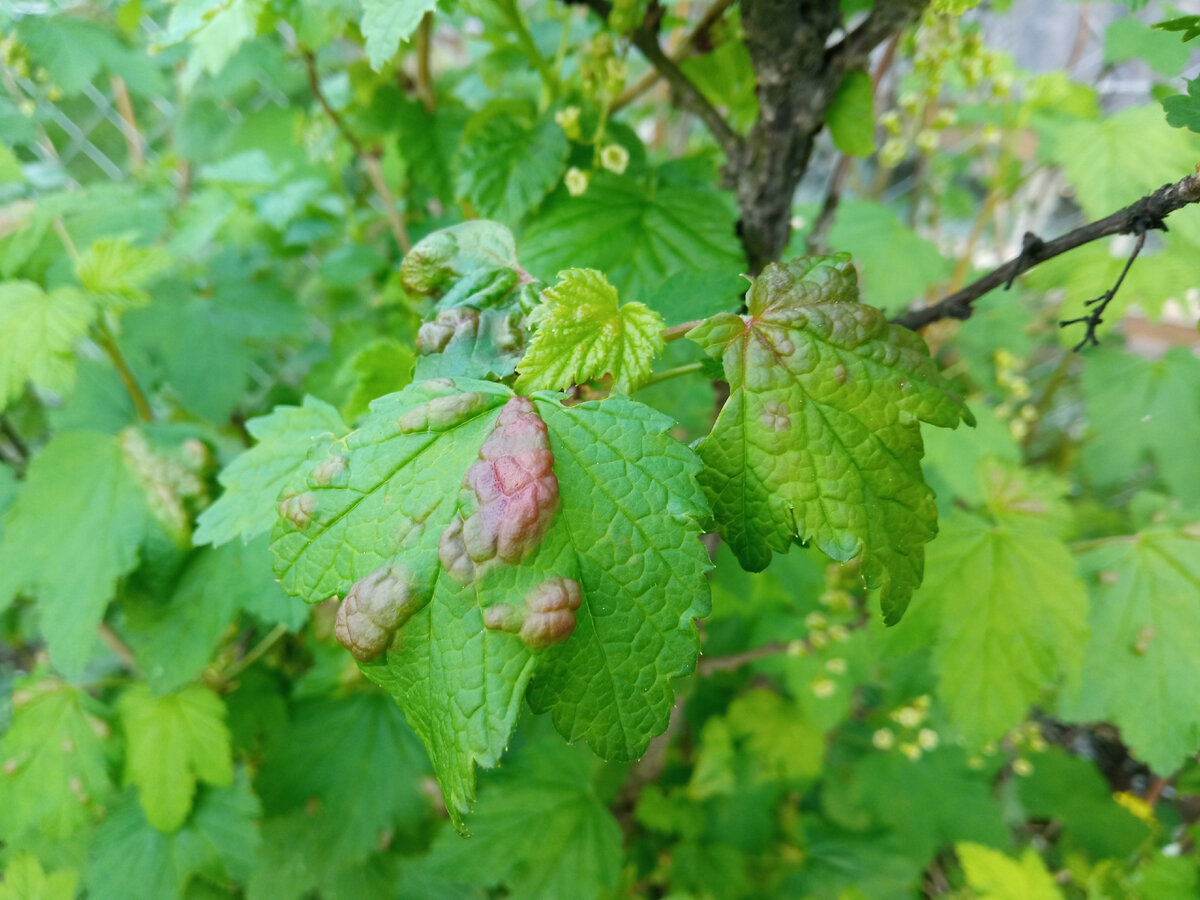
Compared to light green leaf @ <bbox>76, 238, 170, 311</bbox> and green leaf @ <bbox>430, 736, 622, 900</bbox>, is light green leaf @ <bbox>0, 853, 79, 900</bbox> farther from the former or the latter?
light green leaf @ <bbox>76, 238, 170, 311</bbox>

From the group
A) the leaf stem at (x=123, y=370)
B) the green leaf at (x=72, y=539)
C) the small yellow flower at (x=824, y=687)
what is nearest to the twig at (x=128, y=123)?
the leaf stem at (x=123, y=370)

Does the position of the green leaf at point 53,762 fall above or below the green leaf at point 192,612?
below

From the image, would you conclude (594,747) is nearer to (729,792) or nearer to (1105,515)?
(729,792)

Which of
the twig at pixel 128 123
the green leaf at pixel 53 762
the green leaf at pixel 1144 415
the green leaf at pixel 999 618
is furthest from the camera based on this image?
the twig at pixel 128 123

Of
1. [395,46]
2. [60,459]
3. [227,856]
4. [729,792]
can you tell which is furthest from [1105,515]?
[60,459]

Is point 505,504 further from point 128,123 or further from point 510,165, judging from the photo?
point 128,123

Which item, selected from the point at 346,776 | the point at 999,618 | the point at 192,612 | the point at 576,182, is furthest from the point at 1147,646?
the point at 192,612

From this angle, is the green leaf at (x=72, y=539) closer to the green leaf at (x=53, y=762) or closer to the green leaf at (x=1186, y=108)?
the green leaf at (x=53, y=762)
